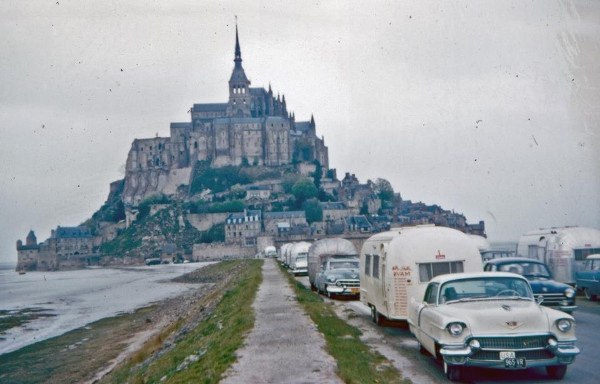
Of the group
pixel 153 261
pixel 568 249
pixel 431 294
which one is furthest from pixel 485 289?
pixel 153 261

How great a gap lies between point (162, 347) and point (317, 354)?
12.3 m

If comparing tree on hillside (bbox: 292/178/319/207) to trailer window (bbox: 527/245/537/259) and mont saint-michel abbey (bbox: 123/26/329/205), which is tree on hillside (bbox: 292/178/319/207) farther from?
trailer window (bbox: 527/245/537/259)

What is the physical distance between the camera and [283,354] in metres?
12.4

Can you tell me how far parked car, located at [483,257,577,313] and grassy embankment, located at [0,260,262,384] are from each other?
7804mm

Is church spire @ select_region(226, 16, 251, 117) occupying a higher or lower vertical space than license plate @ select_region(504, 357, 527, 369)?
higher

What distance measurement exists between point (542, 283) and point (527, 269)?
127 centimetres

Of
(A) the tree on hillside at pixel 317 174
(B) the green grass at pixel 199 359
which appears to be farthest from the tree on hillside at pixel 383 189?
(B) the green grass at pixel 199 359

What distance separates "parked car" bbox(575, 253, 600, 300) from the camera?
23.7m

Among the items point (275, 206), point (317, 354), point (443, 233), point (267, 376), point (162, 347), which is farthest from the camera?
point (275, 206)

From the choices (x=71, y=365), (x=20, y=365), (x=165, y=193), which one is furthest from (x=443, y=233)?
Answer: (x=165, y=193)

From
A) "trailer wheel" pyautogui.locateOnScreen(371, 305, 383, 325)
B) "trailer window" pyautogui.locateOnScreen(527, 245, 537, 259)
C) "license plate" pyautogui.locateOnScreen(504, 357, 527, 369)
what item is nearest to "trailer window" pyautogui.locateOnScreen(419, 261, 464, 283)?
"trailer wheel" pyautogui.locateOnScreen(371, 305, 383, 325)

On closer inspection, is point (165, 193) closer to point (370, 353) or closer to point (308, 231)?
point (308, 231)

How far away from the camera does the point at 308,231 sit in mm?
146875

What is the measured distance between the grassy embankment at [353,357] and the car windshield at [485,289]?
176cm
